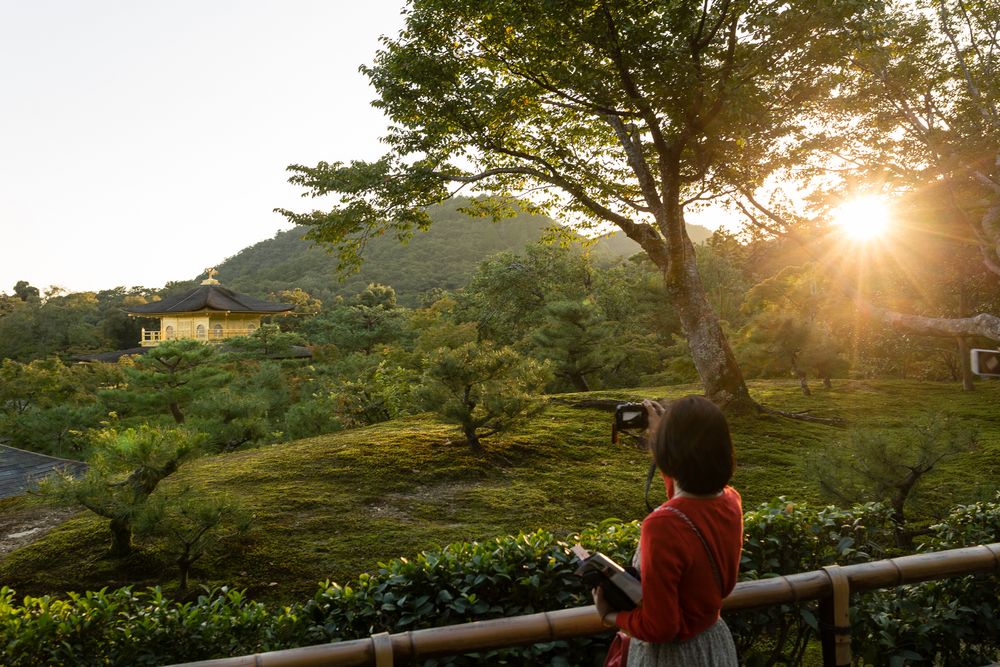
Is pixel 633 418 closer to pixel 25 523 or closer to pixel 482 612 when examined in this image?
pixel 482 612

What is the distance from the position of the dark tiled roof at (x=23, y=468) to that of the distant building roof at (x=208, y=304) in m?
15.2

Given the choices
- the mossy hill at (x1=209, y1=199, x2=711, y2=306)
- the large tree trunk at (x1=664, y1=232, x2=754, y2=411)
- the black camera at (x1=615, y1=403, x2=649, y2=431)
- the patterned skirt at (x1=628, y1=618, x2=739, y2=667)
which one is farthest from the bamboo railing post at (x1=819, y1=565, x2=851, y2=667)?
the mossy hill at (x1=209, y1=199, x2=711, y2=306)

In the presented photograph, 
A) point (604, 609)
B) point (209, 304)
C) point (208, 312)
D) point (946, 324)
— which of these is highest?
point (209, 304)

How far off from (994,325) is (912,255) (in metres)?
3.88

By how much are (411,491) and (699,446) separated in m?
4.93

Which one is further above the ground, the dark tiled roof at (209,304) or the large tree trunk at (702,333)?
the dark tiled roof at (209,304)

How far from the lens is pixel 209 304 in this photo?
2472 centimetres

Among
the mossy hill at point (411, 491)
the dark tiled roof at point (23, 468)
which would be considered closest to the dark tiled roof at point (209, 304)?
the dark tiled roof at point (23, 468)

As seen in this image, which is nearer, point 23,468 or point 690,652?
point 690,652

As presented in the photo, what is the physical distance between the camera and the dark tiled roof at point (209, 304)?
2480 cm

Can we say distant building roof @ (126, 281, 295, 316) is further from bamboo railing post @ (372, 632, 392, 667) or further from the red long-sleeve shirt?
the red long-sleeve shirt

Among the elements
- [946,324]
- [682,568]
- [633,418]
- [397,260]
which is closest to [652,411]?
[633,418]

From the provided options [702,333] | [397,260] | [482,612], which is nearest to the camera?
[482,612]

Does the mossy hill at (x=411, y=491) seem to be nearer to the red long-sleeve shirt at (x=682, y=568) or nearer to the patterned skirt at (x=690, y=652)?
the patterned skirt at (x=690, y=652)
